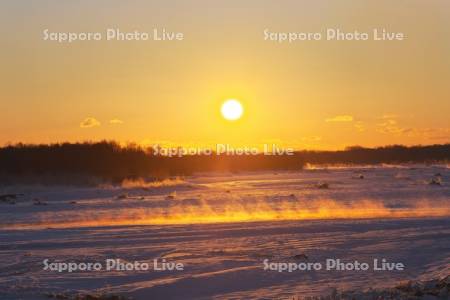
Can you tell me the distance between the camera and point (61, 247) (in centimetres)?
1706

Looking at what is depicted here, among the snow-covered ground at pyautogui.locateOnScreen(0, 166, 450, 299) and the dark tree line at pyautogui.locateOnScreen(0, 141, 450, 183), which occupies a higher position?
the dark tree line at pyautogui.locateOnScreen(0, 141, 450, 183)

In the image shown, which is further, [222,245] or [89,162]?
[89,162]

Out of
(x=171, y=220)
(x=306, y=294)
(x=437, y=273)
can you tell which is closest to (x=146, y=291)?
(x=306, y=294)

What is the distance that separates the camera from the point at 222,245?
16734mm

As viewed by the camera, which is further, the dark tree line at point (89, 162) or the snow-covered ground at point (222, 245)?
the dark tree line at point (89, 162)

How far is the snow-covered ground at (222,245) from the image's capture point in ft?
41.4

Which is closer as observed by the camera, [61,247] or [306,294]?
[306,294]

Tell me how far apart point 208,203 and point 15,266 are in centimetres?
1868

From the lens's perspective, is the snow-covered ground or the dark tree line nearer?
the snow-covered ground

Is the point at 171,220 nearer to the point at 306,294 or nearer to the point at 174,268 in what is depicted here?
the point at 174,268

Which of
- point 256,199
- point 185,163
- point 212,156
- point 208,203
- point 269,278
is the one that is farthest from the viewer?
point 212,156

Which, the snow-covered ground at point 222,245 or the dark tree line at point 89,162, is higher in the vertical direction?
the dark tree line at point 89,162

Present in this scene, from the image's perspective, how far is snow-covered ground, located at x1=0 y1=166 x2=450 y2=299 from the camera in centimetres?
1262

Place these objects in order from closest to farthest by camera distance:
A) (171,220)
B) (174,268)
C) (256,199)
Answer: (174,268) → (171,220) → (256,199)
